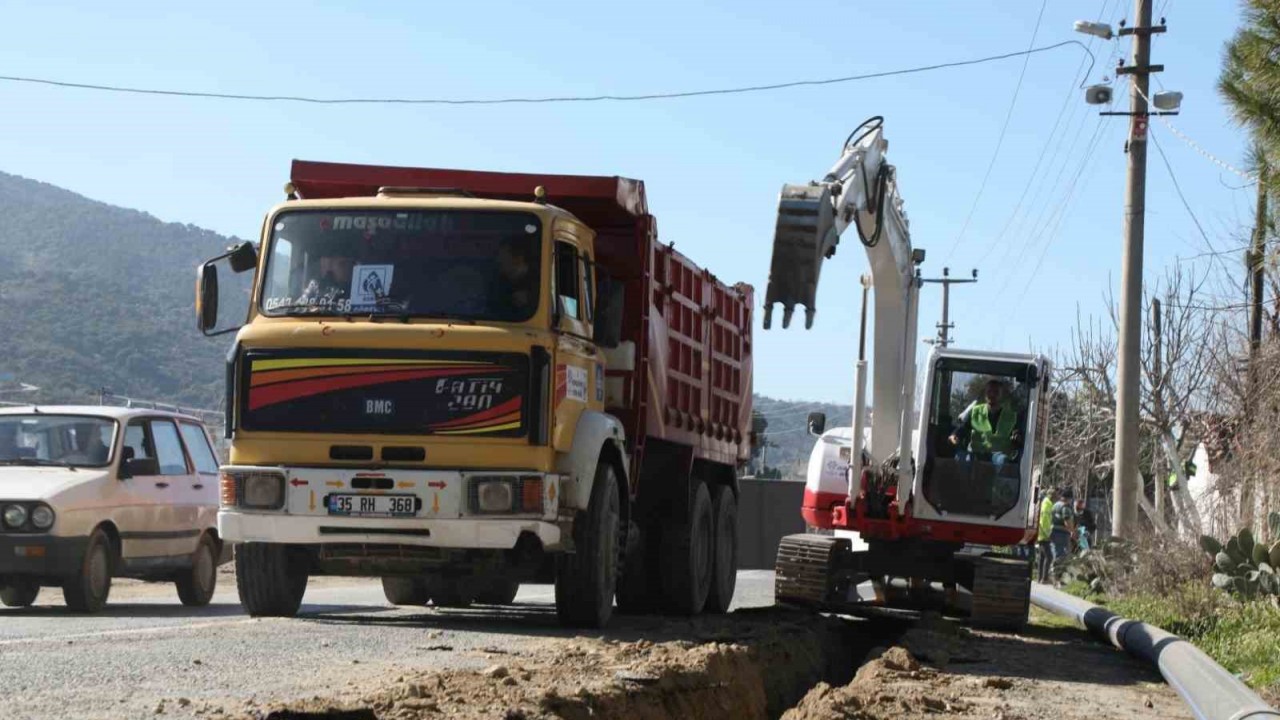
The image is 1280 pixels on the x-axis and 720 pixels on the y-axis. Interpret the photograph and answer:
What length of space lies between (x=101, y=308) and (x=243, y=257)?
414 ft

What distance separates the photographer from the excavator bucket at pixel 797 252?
13.0 meters

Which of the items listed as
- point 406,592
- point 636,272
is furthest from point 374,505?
point 406,592

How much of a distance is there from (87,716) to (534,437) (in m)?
5.37

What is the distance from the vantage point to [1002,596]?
17188mm

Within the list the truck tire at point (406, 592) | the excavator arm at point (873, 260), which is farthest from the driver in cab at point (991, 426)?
the truck tire at point (406, 592)

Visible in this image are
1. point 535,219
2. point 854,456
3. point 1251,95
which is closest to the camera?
point 535,219

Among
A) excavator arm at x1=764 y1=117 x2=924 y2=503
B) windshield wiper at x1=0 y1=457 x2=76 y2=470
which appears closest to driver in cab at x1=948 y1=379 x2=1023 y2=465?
excavator arm at x1=764 y1=117 x2=924 y2=503

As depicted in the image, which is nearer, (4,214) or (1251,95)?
(1251,95)

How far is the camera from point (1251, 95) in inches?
668

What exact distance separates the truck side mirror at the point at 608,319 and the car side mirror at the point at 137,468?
4780 millimetres

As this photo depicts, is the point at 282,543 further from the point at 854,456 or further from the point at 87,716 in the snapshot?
the point at 854,456

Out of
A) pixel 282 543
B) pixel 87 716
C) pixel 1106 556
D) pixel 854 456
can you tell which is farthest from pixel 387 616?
pixel 1106 556

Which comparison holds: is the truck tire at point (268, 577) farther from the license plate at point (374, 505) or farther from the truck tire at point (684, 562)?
the truck tire at point (684, 562)

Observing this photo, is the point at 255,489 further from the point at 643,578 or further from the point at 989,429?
the point at 989,429
